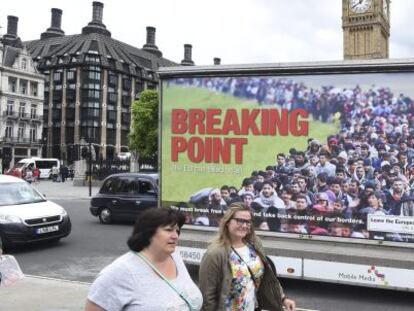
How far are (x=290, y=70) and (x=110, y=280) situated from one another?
564cm

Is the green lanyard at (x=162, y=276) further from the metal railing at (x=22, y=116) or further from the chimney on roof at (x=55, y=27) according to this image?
the chimney on roof at (x=55, y=27)

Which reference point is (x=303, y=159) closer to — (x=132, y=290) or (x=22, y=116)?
(x=132, y=290)

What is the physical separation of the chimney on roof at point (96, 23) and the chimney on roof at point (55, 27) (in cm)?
835

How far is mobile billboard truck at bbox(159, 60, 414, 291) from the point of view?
7.03 metres

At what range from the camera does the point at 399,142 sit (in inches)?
277

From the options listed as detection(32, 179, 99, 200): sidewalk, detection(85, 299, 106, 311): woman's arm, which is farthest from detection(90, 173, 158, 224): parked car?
detection(85, 299, 106, 311): woman's arm

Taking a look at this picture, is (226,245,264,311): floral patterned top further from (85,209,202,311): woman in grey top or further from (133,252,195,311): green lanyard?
(133,252,195,311): green lanyard

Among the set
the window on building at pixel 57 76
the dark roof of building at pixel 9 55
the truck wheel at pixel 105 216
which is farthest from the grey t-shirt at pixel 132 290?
the window on building at pixel 57 76

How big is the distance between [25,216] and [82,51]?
78436 mm

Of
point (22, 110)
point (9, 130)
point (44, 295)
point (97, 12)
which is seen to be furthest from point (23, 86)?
point (44, 295)

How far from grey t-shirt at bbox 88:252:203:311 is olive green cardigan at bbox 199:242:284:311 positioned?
3.41 feet

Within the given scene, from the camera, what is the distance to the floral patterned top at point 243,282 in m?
3.71

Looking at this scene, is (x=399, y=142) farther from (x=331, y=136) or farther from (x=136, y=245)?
(x=136, y=245)

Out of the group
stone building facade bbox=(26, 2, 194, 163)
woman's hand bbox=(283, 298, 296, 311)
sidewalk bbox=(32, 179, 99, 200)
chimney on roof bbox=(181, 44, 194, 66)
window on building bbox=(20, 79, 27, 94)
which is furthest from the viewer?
chimney on roof bbox=(181, 44, 194, 66)
